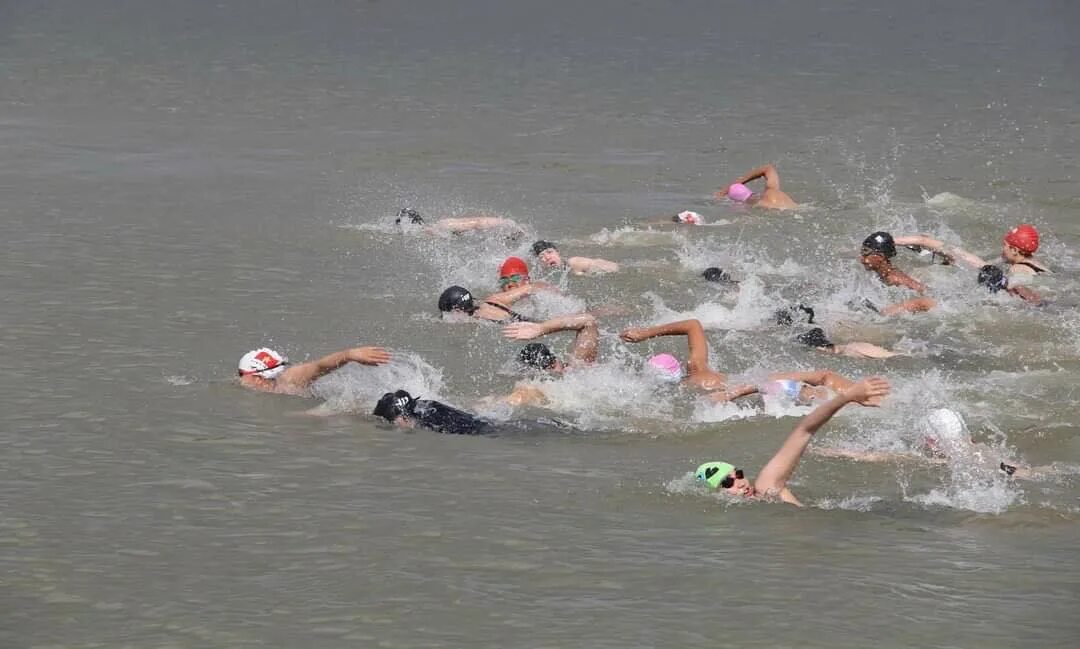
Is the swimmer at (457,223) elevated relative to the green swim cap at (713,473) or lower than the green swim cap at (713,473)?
elevated

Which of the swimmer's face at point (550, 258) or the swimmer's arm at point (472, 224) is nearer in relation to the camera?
the swimmer's face at point (550, 258)

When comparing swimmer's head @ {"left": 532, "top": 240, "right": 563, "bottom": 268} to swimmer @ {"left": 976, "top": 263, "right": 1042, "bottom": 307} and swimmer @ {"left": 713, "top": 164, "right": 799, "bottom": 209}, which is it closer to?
swimmer @ {"left": 713, "top": 164, "right": 799, "bottom": 209}

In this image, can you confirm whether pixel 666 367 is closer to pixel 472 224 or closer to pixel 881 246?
pixel 881 246

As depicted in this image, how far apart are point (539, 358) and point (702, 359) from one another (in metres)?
1.23

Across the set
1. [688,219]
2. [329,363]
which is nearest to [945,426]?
[329,363]

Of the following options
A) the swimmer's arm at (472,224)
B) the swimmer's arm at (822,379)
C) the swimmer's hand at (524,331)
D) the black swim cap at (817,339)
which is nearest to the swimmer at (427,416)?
the swimmer's hand at (524,331)

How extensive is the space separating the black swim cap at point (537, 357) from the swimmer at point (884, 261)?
3.94m

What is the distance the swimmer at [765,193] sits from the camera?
19328 millimetres

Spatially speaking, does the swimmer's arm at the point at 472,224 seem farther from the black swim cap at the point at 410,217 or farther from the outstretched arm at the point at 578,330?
the outstretched arm at the point at 578,330

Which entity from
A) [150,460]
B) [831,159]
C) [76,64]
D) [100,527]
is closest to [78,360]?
[150,460]

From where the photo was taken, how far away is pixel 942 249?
15.7m

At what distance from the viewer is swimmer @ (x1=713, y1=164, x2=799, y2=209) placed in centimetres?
1933

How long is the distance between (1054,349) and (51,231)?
10.0 m

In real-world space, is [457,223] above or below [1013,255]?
above
